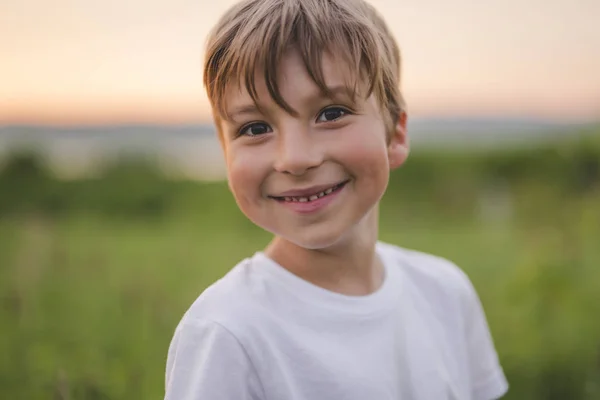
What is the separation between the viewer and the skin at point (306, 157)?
4.75ft

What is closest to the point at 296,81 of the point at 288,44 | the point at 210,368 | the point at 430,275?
the point at 288,44

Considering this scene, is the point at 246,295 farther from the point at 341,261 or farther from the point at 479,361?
the point at 479,361

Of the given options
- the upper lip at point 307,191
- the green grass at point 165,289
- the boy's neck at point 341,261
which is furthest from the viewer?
the green grass at point 165,289

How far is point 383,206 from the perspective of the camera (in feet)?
15.3

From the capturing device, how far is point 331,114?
150 centimetres

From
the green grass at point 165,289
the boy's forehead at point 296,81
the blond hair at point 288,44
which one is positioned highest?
the blond hair at point 288,44

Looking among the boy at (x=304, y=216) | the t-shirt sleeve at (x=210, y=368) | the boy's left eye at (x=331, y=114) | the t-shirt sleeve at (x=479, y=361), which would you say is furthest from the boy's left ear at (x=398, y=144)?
the t-shirt sleeve at (x=210, y=368)

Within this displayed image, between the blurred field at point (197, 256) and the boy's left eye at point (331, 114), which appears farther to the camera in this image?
the blurred field at point (197, 256)

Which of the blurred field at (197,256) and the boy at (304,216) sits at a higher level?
the boy at (304,216)

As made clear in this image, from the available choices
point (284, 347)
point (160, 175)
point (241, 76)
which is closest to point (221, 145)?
point (241, 76)

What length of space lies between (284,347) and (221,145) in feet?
1.72

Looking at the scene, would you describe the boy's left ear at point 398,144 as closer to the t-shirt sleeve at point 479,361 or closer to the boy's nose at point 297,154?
the boy's nose at point 297,154

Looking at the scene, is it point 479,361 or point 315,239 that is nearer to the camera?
point 315,239

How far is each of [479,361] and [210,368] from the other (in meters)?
0.90
